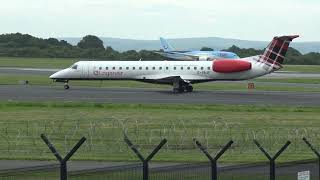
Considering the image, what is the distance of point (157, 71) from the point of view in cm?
6278

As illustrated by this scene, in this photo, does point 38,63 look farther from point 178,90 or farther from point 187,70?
point 178,90

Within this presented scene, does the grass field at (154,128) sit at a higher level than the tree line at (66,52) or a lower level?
lower

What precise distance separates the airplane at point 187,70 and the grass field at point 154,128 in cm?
1680

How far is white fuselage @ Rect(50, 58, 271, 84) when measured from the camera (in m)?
61.6

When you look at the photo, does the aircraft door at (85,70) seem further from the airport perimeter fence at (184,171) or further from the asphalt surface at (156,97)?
the airport perimeter fence at (184,171)

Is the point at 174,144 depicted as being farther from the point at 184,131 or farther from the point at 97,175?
the point at 97,175

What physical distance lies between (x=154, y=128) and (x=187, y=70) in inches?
1260

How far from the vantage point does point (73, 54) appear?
17000cm

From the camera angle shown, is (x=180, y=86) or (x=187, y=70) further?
(x=187, y=70)

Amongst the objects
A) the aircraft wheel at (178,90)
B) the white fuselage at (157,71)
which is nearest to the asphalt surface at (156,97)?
the aircraft wheel at (178,90)

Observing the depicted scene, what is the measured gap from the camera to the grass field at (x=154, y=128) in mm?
23547

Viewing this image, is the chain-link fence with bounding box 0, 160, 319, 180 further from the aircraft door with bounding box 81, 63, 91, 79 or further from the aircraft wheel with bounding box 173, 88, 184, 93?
the aircraft door with bounding box 81, 63, 91, 79

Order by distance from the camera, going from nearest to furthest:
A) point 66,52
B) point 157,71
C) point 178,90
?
point 178,90 → point 157,71 → point 66,52

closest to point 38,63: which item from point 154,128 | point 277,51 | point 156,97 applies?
point 277,51
